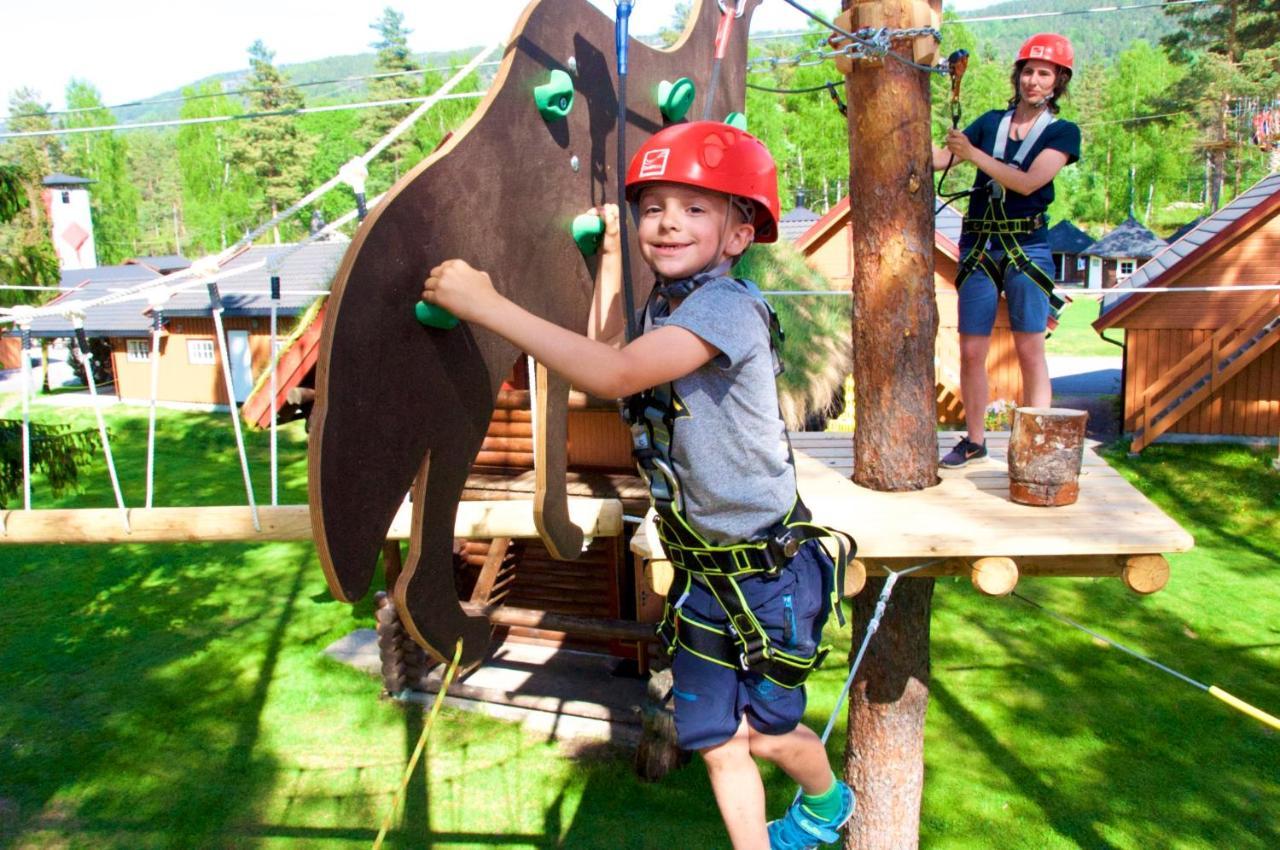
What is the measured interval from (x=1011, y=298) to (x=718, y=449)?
226 cm

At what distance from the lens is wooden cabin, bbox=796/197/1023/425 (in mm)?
17359

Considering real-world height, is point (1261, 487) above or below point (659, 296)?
below

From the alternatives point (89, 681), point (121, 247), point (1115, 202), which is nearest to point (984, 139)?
point (89, 681)

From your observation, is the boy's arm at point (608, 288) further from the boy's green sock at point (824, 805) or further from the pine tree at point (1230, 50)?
the pine tree at point (1230, 50)

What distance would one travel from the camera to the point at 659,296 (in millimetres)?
2473

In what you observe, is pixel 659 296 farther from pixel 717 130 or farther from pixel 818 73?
pixel 818 73

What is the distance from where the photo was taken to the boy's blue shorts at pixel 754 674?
249 centimetres

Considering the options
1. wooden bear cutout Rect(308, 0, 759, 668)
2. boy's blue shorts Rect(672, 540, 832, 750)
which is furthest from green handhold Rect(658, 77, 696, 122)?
boy's blue shorts Rect(672, 540, 832, 750)

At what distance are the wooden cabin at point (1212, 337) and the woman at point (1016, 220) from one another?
37.5 ft

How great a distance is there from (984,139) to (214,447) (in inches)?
720

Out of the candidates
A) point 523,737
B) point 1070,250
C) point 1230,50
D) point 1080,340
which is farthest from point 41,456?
point 1070,250

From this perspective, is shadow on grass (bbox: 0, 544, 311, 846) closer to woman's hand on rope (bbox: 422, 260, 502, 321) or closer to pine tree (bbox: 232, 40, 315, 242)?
woman's hand on rope (bbox: 422, 260, 502, 321)

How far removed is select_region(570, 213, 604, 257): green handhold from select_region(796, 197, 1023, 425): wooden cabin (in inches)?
543

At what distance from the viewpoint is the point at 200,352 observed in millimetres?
23797
